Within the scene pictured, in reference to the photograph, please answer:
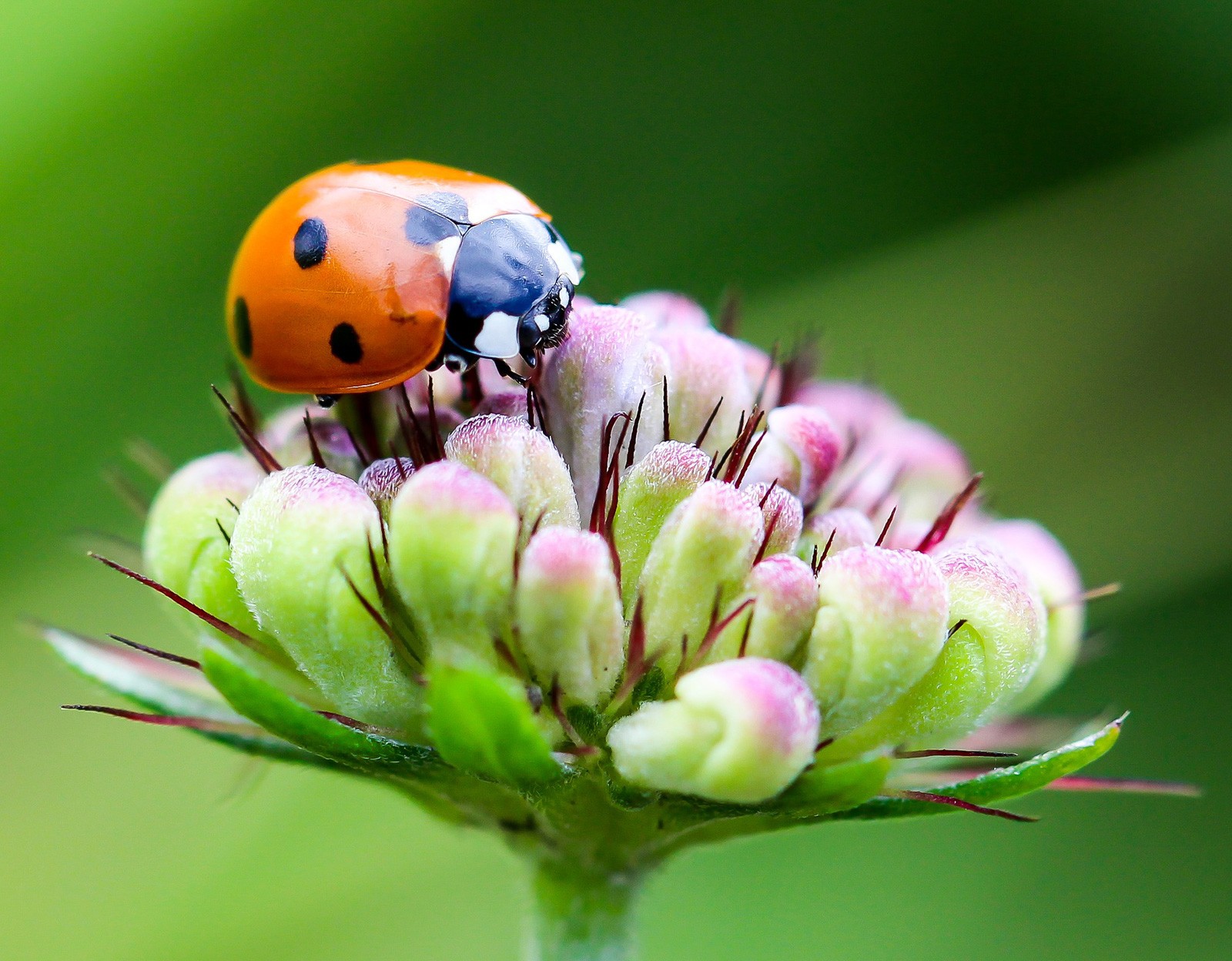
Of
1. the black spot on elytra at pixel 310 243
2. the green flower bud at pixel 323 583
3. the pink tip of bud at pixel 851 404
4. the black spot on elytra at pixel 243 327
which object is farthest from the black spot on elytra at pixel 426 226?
the pink tip of bud at pixel 851 404

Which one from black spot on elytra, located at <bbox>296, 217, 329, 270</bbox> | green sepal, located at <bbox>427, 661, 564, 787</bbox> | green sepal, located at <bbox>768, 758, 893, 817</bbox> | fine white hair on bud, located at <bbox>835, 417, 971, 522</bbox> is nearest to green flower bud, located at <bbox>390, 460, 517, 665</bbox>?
green sepal, located at <bbox>427, 661, 564, 787</bbox>

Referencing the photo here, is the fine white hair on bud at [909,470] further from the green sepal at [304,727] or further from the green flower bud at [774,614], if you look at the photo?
the green sepal at [304,727]

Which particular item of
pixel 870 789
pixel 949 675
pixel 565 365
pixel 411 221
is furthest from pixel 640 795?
pixel 411 221

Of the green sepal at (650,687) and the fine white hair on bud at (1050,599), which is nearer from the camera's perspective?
the green sepal at (650,687)

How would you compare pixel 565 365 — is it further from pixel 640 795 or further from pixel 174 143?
pixel 174 143

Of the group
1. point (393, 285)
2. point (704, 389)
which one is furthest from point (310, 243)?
point (704, 389)

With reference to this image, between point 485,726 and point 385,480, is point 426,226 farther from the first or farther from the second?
point 485,726
